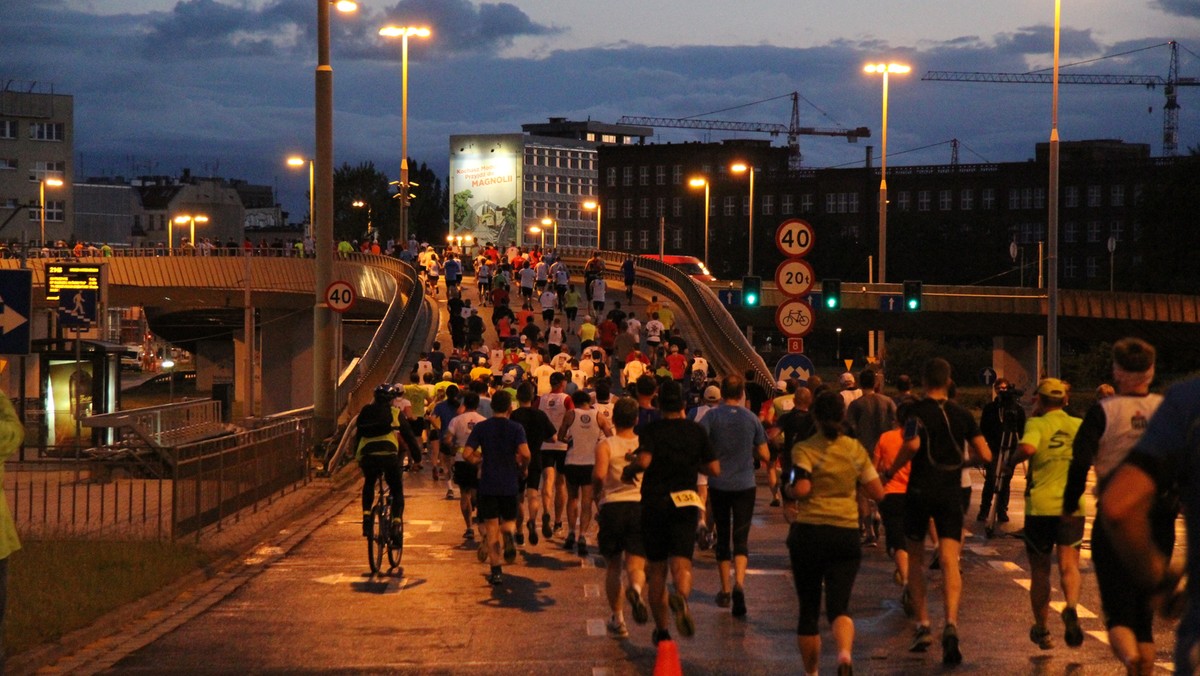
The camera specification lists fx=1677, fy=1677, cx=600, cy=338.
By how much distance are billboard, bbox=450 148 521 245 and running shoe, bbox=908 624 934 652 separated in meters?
158

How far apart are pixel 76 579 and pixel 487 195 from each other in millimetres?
158389

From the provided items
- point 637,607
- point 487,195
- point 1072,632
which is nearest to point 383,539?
point 637,607

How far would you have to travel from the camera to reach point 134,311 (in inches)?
5438

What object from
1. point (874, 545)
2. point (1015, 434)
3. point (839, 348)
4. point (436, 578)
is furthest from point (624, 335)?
point (839, 348)

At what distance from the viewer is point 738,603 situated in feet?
41.4

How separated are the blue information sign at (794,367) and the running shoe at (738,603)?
9.18 metres

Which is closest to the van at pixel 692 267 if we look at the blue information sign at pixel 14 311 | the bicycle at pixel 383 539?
the bicycle at pixel 383 539

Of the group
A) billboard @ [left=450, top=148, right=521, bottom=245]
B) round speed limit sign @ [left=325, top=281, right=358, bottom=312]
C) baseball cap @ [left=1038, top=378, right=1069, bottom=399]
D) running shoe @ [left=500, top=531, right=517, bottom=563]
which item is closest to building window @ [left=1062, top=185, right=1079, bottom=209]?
billboard @ [left=450, top=148, right=521, bottom=245]

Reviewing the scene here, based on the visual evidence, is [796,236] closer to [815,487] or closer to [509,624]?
[509,624]

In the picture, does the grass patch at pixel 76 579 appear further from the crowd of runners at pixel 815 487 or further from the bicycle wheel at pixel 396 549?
the crowd of runners at pixel 815 487

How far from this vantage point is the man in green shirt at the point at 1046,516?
1051 centimetres

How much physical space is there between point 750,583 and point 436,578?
2.83 metres

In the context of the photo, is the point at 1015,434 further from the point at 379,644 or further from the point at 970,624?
the point at 379,644

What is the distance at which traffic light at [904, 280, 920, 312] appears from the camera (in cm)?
4150
